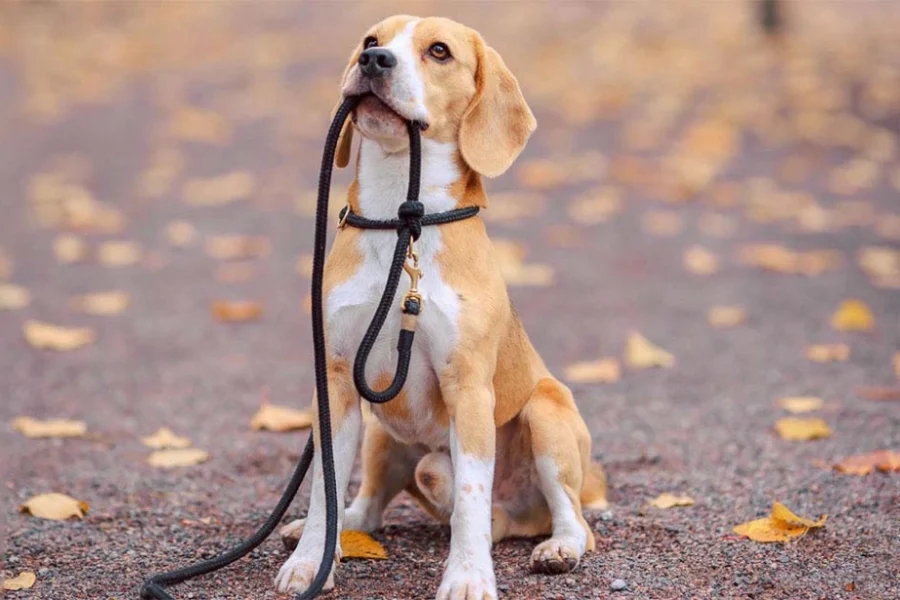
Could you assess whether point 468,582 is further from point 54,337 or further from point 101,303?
point 101,303

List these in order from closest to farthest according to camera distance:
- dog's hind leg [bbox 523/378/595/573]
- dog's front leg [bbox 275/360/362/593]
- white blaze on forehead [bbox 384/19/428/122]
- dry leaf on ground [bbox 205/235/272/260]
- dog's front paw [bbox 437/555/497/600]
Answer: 1. dog's front paw [bbox 437/555/497/600]
2. white blaze on forehead [bbox 384/19/428/122]
3. dog's front leg [bbox 275/360/362/593]
4. dog's hind leg [bbox 523/378/595/573]
5. dry leaf on ground [bbox 205/235/272/260]

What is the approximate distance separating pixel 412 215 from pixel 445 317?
0.33 meters

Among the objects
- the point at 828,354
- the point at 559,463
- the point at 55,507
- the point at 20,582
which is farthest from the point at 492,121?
the point at 828,354

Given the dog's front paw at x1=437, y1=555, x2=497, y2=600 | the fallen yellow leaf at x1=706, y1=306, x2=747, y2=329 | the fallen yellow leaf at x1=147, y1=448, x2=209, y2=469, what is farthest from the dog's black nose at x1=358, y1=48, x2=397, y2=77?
the fallen yellow leaf at x1=706, y1=306, x2=747, y2=329

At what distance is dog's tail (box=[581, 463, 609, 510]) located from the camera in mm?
4418

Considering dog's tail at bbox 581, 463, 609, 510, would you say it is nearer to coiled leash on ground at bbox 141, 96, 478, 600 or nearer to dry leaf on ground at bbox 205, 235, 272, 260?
coiled leash on ground at bbox 141, 96, 478, 600

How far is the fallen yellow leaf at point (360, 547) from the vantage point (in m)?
3.93

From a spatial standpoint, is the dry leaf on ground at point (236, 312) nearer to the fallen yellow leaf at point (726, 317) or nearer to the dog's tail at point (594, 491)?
the fallen yellow leaf at point (726, 317)

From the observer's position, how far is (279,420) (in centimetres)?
574

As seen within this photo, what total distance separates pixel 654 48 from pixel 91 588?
13.2 metres

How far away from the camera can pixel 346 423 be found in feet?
12.0

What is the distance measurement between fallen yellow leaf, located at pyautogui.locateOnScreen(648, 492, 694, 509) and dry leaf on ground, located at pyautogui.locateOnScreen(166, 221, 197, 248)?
6.27 metres

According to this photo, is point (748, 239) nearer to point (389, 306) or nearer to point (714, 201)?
point (714, 201)

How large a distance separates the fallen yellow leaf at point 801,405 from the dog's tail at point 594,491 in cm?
175
